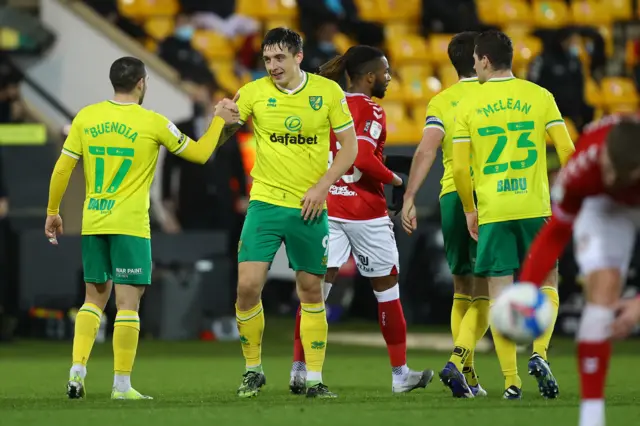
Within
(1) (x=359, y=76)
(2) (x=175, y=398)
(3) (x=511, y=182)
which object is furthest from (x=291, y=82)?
(2) (x=175, y=398)

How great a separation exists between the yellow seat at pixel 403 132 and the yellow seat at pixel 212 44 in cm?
255

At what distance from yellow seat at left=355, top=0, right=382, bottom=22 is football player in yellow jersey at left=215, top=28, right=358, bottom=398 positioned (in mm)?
12119

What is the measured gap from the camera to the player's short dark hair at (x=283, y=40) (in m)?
7.66

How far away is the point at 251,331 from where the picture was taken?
307 inches

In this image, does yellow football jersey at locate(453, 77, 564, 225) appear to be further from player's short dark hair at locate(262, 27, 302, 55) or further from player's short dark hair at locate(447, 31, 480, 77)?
player's short dark hair at locate(262, 27, 302, 55)

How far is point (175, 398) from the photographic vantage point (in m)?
7.76

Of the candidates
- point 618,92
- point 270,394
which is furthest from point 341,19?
point 270,394

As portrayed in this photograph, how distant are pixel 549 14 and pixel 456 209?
→ 12.6 meters

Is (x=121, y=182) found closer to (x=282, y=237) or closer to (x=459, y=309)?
(x=282, y=237)

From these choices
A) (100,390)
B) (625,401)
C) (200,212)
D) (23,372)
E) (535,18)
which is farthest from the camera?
(535,18)

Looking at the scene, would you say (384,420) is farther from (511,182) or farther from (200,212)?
(200,212)

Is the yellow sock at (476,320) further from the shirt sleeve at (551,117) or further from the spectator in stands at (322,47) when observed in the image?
the spectator in stands at (322,47)

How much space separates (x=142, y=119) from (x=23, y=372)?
9.67ft

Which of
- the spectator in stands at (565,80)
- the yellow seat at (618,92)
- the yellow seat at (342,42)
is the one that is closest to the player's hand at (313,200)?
the spectator in stands at (565,80)
